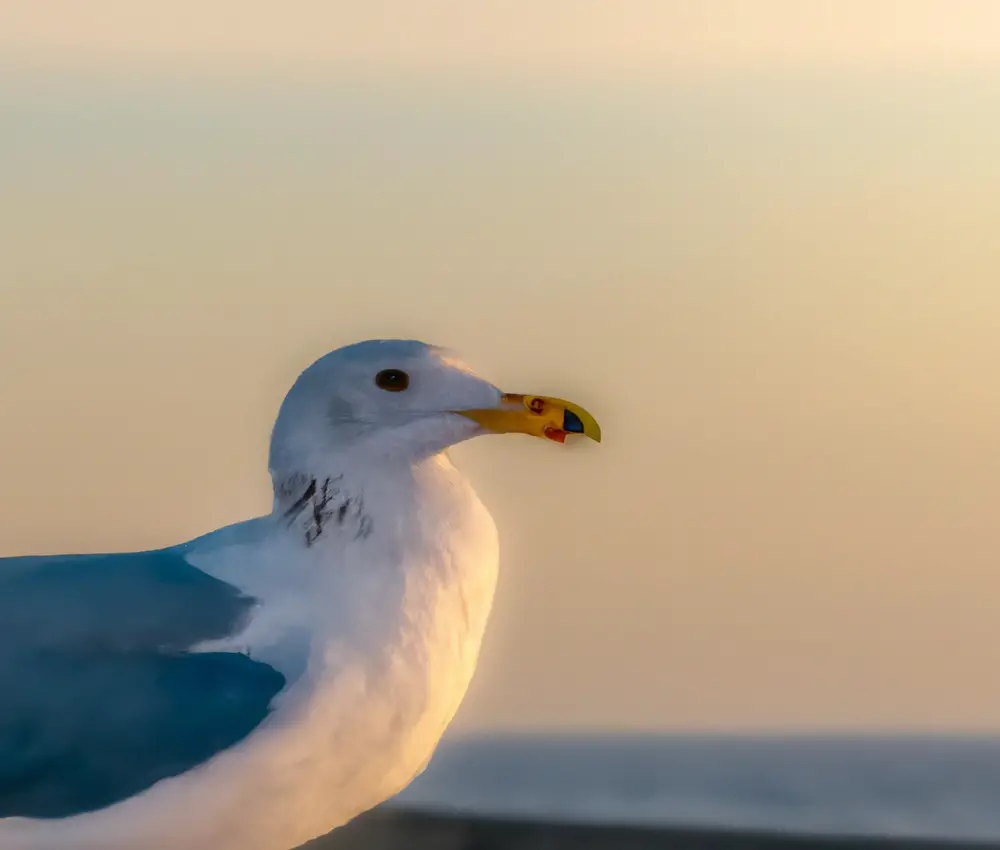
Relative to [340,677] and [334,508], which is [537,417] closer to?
[334,508]

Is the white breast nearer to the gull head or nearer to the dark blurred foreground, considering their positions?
the gull head

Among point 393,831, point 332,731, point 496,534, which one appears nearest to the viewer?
point 332,731

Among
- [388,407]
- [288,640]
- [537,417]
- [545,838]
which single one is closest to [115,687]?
[288,640]

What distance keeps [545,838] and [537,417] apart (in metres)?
1.82

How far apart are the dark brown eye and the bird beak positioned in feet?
0.40

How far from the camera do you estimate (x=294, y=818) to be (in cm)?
262

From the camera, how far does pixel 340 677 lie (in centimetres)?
261

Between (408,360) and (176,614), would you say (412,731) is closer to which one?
(176,614)

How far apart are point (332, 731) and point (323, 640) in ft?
0.55

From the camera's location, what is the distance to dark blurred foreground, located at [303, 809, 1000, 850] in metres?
3.95

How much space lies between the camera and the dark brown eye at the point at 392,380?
271 cm

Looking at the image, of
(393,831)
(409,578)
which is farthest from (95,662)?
(393,831)

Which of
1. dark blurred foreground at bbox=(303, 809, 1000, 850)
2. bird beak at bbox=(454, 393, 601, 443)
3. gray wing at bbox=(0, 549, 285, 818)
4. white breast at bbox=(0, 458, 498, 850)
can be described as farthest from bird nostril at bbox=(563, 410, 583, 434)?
dark blurred foreground at bbox=(303, 809, 1000, 850)

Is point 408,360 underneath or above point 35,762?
above
